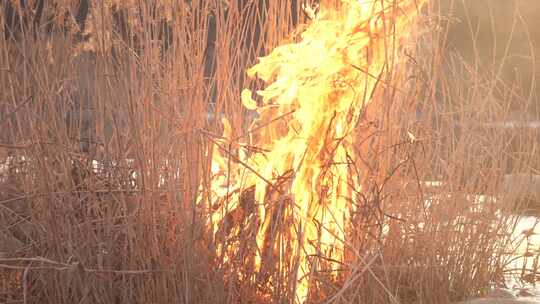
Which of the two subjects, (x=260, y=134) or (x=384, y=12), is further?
(x=260, y=134)

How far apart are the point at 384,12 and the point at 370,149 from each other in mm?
348

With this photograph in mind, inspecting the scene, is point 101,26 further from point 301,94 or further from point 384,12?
point 384,12

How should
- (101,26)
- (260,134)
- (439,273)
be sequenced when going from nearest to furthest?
(101,26), (260,134), (439,273)

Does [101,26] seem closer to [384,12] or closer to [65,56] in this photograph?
[65,56]

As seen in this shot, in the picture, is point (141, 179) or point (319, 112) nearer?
point (141, 179)

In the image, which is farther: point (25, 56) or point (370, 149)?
point (370, 149)

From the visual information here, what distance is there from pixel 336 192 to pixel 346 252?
0.17 meters

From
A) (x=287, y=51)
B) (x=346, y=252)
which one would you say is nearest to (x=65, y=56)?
(x=287, y=51)

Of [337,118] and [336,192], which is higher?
[337,118]

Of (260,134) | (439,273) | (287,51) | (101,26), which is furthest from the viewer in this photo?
(439,273)

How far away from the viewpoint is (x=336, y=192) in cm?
193

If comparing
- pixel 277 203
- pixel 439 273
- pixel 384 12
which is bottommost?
pixel 439 273

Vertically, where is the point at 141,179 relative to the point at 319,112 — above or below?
below

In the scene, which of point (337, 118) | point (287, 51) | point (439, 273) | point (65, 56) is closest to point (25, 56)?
point (65, 56)
